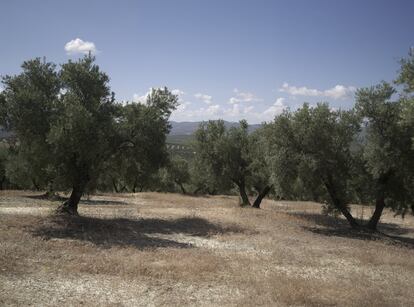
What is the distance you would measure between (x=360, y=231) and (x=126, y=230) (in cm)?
1739

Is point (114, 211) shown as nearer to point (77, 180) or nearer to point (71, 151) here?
point (77, 180)

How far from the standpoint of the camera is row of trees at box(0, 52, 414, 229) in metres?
23.1

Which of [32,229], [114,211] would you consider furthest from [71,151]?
[114,211]

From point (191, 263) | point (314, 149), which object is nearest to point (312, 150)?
point (314, 149)

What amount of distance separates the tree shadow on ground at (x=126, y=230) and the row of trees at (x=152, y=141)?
2691mm

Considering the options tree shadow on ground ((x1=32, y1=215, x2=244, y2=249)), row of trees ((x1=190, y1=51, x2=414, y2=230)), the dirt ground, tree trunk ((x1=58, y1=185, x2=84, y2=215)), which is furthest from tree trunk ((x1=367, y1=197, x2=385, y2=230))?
tree trunk ((x1=58, y1=185, x2=84, y2=215))

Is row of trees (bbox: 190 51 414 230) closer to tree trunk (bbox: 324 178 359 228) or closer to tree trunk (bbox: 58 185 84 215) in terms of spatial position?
tree trunk (bbox: 324 178 359 228)

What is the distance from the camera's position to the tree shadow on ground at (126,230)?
20.5m

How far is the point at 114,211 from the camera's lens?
3225 centimetres

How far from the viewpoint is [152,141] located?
2731cm

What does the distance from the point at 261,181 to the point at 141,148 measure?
18242 millimetres

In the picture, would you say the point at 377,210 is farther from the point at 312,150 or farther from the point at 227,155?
the point at 227,155

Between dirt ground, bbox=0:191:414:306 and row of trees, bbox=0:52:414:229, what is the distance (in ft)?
10.1

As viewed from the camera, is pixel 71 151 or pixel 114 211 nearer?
pixel 71 151
